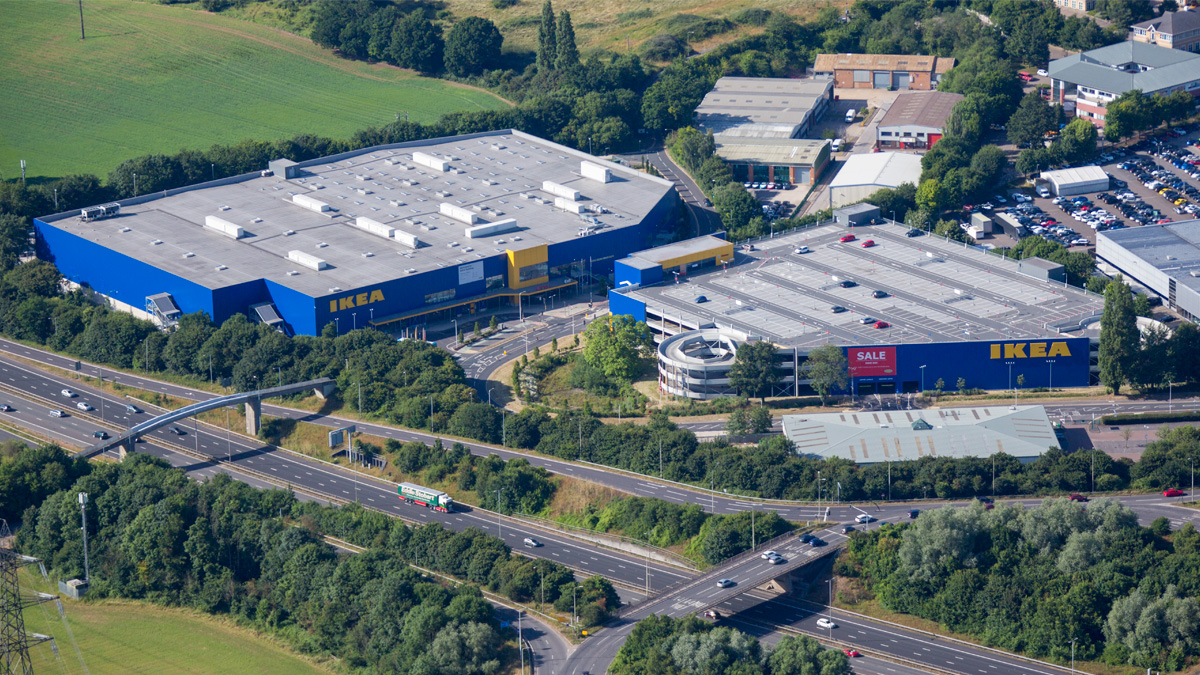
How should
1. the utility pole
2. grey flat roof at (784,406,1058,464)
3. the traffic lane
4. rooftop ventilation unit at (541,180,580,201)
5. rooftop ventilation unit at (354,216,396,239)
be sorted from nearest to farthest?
the traffic lane
the utility pole
grey flat roof at (784,406,1058,464)
rooftop ventilation unit at (354,216,396,239)
rooftop ventilation unit at (541,180,580,201)

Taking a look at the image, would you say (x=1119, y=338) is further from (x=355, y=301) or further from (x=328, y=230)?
(x=328, y=230)

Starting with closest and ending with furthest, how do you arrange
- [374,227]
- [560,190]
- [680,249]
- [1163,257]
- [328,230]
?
[1163,257] → [680,249] → [374,227] → [328,230] → [560,190]

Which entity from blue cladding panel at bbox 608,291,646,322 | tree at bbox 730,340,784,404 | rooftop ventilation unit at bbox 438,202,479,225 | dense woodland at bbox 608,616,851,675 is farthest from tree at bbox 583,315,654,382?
dense woodland at bbox 608,616,851,675

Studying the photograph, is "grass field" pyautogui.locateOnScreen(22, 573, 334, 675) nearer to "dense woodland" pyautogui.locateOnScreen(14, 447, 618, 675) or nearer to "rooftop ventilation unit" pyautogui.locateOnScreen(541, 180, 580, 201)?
"dense woodland" pyautogui.locateOnScreen(14, 447, 618, 675)

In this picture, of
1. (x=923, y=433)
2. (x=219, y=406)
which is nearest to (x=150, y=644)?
(x=219, y=406)

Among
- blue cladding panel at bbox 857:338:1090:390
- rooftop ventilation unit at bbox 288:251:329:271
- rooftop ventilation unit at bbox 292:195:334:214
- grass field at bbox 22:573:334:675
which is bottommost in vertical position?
grass field at bbox 22:573:334:675

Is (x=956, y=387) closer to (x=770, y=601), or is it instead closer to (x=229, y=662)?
(x=770, y=601)

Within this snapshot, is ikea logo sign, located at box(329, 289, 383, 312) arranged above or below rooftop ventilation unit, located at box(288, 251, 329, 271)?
below
